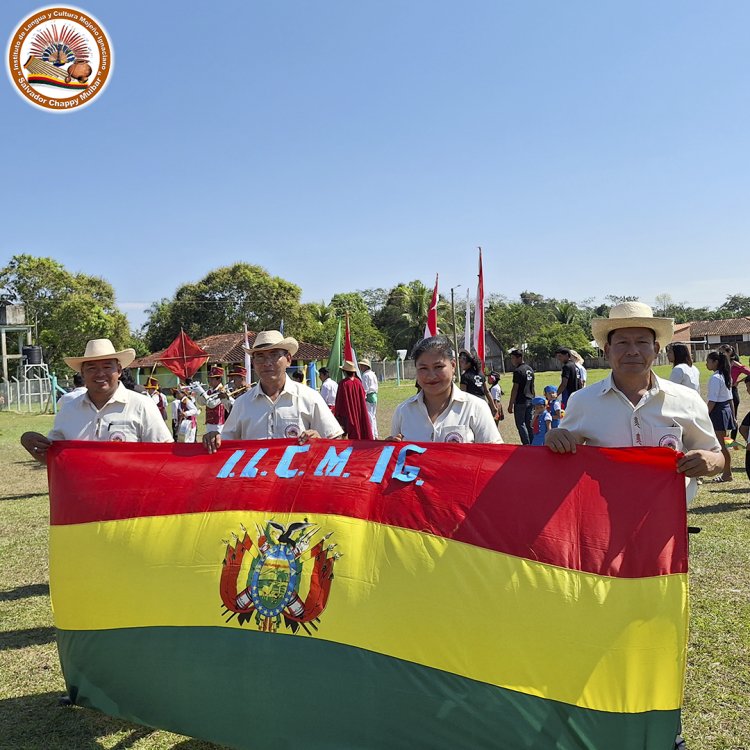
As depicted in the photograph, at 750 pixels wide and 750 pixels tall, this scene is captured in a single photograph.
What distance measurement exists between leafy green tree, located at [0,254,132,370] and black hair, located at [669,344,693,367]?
44.1m

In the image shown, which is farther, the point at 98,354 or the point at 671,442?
the point at 98,354

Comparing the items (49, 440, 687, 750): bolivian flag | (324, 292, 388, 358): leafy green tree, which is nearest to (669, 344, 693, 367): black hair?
(49, 440, 687, 750): bolivian flag

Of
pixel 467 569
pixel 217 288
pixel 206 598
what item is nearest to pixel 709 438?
pixel 467 569

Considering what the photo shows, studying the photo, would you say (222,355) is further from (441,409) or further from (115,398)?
(441,409)

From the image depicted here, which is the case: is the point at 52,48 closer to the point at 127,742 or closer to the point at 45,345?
the point at 127,742

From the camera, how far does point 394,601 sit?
3178mm

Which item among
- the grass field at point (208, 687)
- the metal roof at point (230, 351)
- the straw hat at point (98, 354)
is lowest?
the grass field at point (208, 687)

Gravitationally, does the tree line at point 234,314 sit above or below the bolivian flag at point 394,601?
above

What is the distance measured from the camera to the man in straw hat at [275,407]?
4.72 metres

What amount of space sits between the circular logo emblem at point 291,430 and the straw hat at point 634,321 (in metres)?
2.03

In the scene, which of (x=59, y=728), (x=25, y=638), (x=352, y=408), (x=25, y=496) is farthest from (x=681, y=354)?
(x=25, y=496)

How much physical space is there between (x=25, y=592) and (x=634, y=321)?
18.4ft

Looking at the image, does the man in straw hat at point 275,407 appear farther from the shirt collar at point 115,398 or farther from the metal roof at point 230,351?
the metal roof at point 230,351

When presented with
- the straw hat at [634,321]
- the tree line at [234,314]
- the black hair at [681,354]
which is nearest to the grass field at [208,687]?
the black hair at [681,354]
